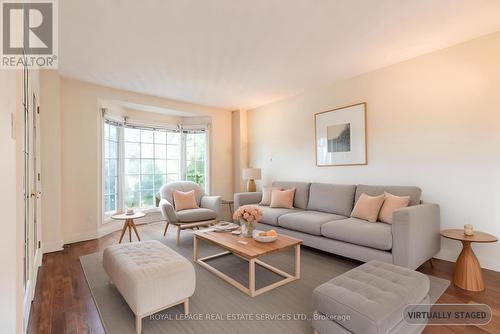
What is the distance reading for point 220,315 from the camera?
1876mm

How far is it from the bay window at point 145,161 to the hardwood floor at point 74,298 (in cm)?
177

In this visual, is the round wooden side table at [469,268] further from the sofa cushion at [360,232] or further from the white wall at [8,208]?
the white wall at [8,208]

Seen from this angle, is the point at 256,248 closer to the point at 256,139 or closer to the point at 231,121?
the point at 256,139

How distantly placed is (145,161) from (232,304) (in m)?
4.10

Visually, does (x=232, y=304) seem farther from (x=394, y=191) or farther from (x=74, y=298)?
(x=394, y=191)

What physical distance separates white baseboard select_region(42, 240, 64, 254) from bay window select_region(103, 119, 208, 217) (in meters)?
1.01

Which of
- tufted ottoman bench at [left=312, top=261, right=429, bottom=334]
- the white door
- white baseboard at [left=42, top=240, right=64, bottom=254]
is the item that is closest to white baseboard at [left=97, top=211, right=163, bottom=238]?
white baseboard at [left=42, top=240, right=64, bottom=254]

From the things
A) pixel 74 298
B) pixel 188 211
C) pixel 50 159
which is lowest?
pixel 74 298

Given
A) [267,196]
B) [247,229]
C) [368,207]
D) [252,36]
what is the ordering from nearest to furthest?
[252,36]
[247,229]
[368,207]
[267,196]

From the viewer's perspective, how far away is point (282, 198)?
4047mm

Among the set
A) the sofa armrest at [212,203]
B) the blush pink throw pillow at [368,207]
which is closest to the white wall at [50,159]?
the sofa armrest at [212,203]

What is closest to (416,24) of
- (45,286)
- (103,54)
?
(103,54)

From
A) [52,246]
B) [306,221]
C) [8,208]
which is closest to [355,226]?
[306,221]

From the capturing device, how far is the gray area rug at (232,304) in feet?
5.72
